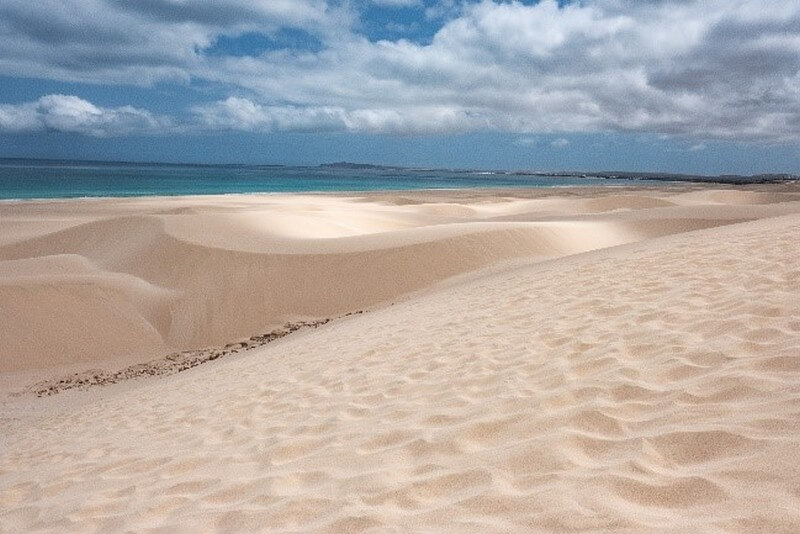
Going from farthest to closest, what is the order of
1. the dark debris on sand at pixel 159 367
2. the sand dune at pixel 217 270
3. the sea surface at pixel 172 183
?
the sea surface at pixel 172 183, the sand dune at pixel 217 270, the dark debris on sand at pixel 159 367

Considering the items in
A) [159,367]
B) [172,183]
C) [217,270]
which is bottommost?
[159,367]

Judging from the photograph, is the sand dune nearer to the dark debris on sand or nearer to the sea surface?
the dark debris on sand

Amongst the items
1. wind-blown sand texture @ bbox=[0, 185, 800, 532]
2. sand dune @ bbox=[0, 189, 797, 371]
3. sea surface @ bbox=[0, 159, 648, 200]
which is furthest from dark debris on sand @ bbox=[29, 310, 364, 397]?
sea surface @ bbox=[0, 159, 648, 200]

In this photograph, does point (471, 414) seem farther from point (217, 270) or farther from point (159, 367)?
point (217, 270)

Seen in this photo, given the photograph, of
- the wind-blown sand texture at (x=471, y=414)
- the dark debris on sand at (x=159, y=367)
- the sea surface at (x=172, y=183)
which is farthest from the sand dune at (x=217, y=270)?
the sea surface at (x=172, y=183)

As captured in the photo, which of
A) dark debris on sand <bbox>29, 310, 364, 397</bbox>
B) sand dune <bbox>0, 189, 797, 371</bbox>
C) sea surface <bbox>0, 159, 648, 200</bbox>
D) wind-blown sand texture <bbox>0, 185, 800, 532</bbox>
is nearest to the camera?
wind-blown sand texture <bbox>0, 185, 800, 532</bbox>

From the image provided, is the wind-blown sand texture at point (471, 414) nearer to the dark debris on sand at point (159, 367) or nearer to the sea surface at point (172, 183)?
the dark debris on sand at point (159, 367)

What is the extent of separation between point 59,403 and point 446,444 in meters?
7.29

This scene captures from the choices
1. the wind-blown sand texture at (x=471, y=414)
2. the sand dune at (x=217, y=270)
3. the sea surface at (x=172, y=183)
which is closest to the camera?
the wind-blown sand texture at (x=471, y=414)

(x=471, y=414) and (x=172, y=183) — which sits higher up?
(x=172, y=183)

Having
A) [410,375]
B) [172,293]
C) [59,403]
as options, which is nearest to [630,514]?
[410,375]

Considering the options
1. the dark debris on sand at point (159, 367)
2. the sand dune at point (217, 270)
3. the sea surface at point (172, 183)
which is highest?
the sea surface at point (172, 183)

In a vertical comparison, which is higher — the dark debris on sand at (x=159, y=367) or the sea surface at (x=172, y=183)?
the sea surface at (x=172, y=183)

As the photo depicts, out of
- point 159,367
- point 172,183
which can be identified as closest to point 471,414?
point 159,367
